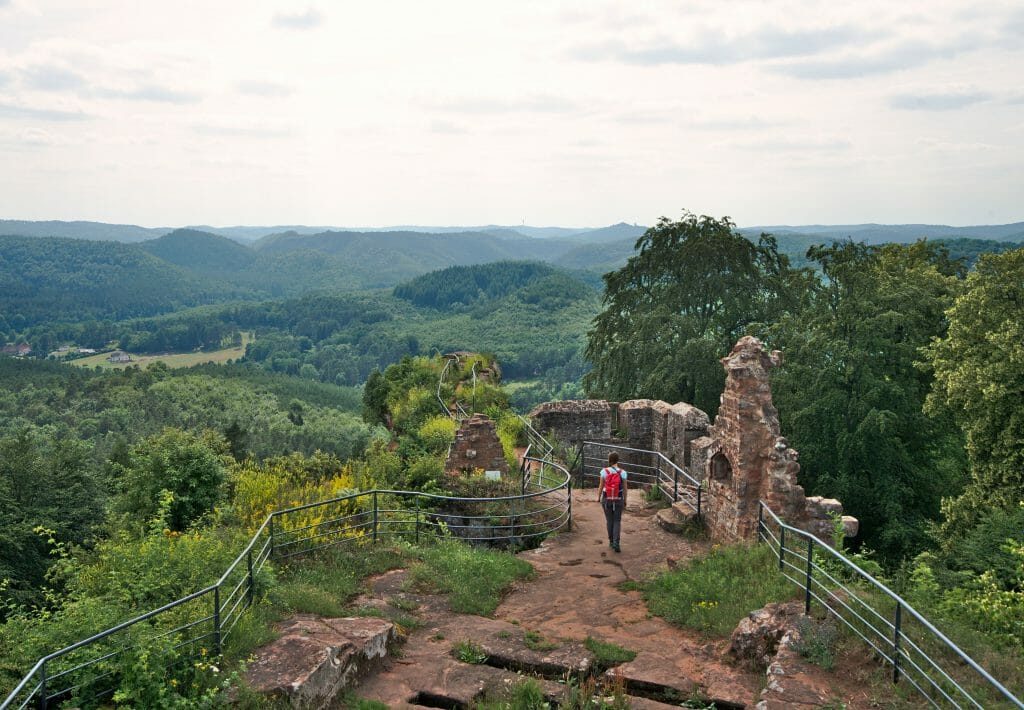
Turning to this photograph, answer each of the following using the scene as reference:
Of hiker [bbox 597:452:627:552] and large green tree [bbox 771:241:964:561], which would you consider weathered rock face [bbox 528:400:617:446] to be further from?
hiker [bbox 597:452:627:552]

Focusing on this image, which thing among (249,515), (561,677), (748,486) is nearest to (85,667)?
(561,677)

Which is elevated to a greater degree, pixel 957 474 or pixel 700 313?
pixel 700 313

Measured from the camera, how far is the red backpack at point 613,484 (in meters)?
12.1

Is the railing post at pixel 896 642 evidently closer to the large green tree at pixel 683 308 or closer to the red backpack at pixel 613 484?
the red backpack at pixel 613 484

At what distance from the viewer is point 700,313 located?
29312mm

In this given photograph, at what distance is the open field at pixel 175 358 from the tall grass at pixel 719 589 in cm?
15735

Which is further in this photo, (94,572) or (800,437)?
(800,437)

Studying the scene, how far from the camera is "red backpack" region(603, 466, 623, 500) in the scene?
12.1 meters

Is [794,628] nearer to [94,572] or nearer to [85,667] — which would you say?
[85,667]

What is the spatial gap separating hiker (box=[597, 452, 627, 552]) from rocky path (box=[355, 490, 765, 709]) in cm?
35

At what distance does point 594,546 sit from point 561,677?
519 cm

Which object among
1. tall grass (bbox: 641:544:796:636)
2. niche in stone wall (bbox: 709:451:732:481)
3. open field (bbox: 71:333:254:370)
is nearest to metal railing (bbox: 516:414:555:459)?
niche in stone wall (bbox: 709:451:732:481)

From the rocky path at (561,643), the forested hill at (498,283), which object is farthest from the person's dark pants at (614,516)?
the forested hill at (498,283)

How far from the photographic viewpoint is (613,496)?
12164 mm
